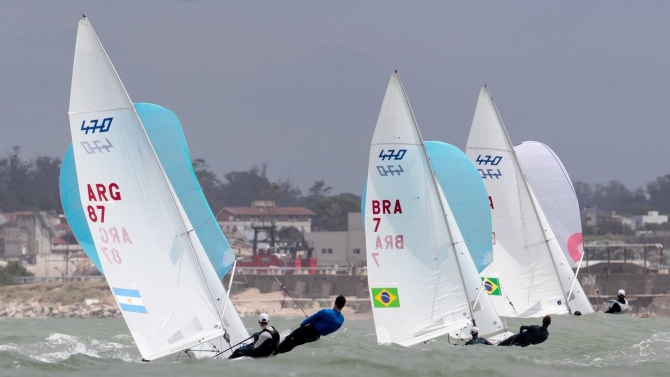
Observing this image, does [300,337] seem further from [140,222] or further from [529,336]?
[529,336]

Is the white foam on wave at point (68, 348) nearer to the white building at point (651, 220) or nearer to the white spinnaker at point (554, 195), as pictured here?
the white spinnaker at point (554, 195)

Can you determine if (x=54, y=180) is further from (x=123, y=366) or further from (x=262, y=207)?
(x=123, y=366)

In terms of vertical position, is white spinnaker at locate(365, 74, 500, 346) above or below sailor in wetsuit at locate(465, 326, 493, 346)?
above

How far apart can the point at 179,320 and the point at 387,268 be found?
15.5 ft

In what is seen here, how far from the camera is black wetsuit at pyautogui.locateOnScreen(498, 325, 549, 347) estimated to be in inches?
659

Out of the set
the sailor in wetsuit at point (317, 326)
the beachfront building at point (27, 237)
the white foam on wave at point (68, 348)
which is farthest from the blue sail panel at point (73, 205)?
the beachfront building at point (27, 237)

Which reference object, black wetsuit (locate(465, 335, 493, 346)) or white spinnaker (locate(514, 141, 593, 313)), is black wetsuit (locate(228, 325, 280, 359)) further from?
white spinnaker (locate(514, 141, 593, 313))

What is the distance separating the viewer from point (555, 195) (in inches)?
941

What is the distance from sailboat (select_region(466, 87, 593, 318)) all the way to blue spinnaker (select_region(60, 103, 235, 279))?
7.68m

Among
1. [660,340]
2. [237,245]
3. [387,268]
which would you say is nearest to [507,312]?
[660,340]

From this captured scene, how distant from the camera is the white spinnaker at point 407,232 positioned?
56.5 ft

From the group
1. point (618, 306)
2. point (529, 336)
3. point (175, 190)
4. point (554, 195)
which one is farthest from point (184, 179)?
point (618, 306)

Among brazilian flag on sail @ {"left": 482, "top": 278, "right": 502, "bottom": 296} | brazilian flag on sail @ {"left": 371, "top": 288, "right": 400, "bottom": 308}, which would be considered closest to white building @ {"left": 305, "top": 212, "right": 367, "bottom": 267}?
brazilian flag on sail @ {"left": 482, "top": 278, "right": 502, "bottom": 296}

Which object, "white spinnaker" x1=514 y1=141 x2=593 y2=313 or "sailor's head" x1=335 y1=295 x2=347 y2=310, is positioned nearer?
"sailor's head" x1=335 y1=295 x2=347 y2=310
